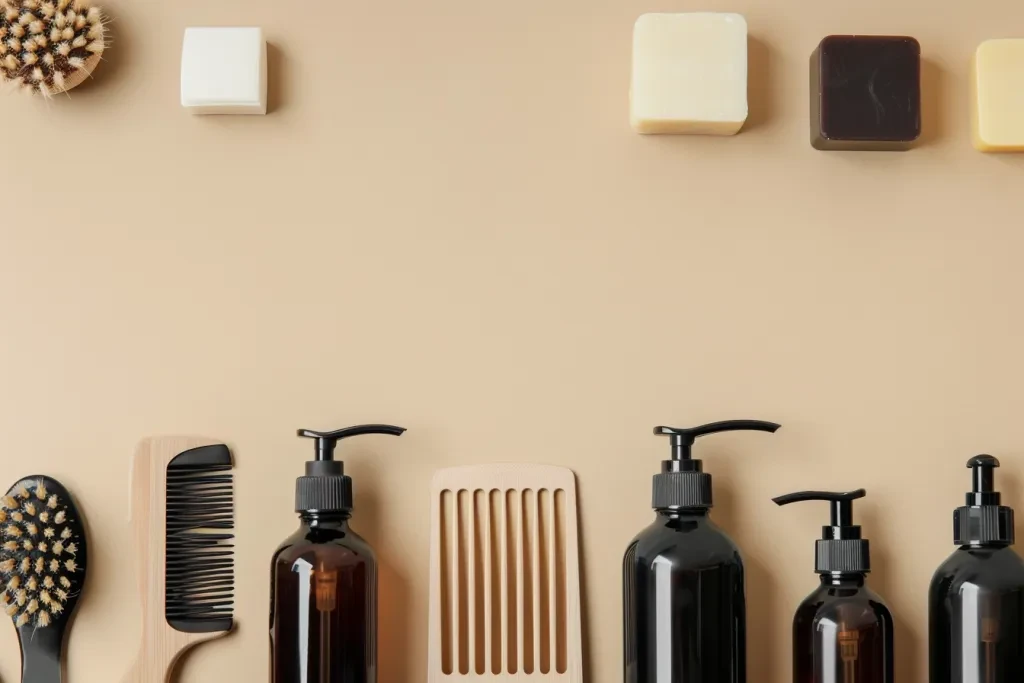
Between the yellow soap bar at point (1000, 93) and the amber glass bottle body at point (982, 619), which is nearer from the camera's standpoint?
the amber glass bottle body at point (982, 619)

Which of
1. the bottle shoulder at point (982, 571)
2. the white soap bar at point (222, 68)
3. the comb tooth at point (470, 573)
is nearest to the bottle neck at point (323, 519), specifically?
the comb tooth at point (470, 573)

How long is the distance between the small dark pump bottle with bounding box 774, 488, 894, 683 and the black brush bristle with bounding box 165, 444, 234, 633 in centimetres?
51

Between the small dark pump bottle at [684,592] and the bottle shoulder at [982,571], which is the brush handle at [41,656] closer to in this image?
the small dark pump bottle at [684,592]

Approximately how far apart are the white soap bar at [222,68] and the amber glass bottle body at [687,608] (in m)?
0.54

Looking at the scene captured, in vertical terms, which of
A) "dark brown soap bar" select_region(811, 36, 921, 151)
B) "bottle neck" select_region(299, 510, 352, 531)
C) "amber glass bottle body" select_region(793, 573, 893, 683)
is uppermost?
"dark brown soap bar" select_region(811, 36, 921, 151)

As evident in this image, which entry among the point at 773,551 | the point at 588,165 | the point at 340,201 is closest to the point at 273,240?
the point at 340,201

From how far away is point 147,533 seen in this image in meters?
0.90

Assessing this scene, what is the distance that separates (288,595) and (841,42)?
0.70 metres

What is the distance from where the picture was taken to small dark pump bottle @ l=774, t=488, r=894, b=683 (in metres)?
0.83

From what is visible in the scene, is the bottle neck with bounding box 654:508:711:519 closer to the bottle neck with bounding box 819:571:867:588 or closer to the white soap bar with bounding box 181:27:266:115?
the bottle neck with bounding box 819:571:867:588

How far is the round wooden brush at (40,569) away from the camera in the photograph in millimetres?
876

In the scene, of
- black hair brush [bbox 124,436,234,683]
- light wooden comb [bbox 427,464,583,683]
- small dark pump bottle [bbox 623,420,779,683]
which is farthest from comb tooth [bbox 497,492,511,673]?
black hair brush [bbox 124,436,234,683]

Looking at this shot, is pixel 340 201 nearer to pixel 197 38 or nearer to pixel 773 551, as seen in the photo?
pixel 197 38

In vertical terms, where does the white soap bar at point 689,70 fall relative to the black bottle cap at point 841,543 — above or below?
above
